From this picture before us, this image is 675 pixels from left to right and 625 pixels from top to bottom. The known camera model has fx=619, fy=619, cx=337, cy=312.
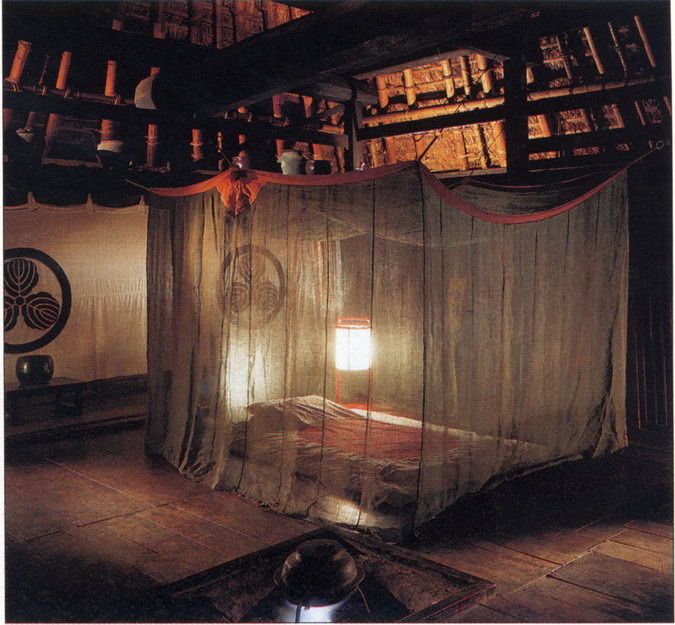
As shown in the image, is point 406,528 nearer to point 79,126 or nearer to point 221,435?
point 221,435

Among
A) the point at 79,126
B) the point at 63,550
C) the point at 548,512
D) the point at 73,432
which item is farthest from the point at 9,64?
the point at 548,512

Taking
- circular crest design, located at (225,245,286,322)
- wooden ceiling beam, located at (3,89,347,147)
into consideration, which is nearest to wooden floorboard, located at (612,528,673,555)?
circular crest design, located at (225,245,286,322)

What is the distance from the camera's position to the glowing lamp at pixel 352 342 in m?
5.45

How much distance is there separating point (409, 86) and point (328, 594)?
542 centimetres

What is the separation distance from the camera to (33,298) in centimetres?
730

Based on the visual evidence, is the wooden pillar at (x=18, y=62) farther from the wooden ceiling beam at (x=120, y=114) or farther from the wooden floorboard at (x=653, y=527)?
the wooden floorboard at (x=653, y=527)

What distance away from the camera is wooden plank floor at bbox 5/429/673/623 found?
3107 mm

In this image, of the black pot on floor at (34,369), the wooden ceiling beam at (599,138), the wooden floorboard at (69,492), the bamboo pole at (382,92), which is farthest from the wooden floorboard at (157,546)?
the bamboo pole at (382,92)

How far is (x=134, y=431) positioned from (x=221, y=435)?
218cm

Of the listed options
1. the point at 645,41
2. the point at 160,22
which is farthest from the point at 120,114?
the point at 645,41

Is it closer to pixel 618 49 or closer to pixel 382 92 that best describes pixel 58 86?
pixel 382 92

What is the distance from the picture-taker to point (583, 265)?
5.16m

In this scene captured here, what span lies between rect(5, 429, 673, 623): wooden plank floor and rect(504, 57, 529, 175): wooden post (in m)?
2.61

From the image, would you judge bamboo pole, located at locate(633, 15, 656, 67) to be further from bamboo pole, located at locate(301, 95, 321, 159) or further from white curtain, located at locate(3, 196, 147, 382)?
white curtain, located at locate(3, 196, 147, 382)
